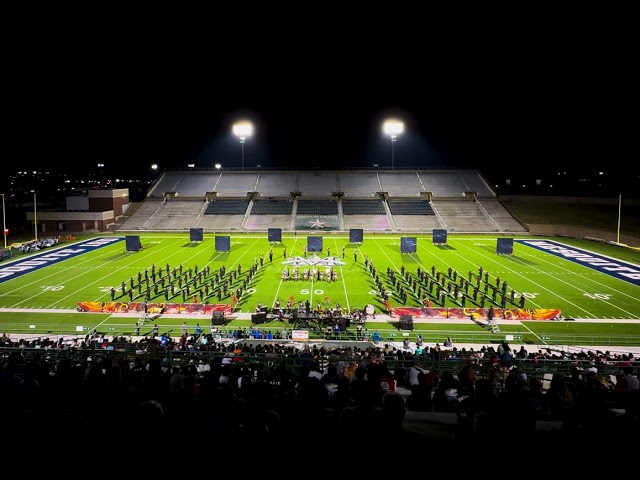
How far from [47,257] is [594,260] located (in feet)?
140

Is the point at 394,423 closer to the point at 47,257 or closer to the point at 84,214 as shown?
the point at 47,257

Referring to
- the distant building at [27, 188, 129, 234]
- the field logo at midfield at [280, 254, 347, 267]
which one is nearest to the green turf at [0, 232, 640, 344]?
the field logo at midfield at [280, 254, 347, 267]

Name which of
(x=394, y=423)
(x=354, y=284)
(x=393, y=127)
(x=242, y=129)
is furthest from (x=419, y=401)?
(x=242, y=129)

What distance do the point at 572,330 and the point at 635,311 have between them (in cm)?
522

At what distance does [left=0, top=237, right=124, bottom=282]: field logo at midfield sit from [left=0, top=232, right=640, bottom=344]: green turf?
3.15 ft

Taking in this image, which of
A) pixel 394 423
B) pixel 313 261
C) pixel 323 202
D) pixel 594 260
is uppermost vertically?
pixel 323 202

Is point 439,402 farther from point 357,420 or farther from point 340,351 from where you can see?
point 340,351

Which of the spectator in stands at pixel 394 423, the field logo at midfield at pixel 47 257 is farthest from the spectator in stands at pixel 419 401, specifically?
the field logo at midfield at pixel 47 257

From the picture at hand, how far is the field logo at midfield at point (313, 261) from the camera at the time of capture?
32.8 m

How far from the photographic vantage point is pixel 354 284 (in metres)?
26.6

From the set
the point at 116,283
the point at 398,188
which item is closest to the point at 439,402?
the point at 116,283

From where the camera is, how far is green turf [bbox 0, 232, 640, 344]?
18984 millimetres

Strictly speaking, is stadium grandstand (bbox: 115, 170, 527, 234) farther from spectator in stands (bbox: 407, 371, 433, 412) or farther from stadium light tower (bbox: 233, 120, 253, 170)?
spectator in stands (bbox: 407, 371, 433, 412)

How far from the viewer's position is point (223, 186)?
69125 millimetres
